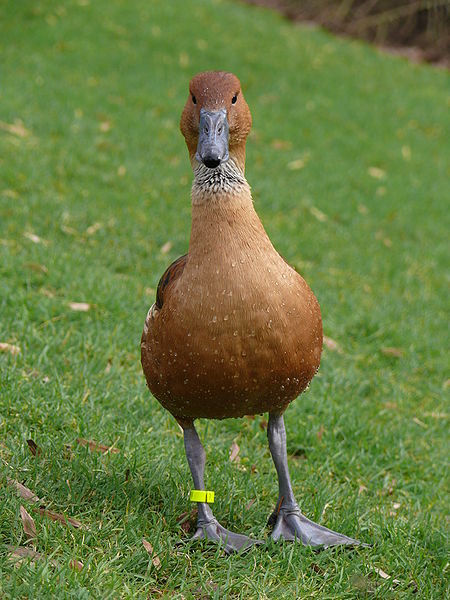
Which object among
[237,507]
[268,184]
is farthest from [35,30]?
[237,507]

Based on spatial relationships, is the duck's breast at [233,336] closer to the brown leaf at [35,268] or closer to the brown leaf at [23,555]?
the brown leaf at [23,555]

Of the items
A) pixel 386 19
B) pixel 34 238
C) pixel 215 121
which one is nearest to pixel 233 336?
pixel 215 121

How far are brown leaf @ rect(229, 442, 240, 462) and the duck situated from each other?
2.61 feet

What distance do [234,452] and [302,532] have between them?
0.78 m

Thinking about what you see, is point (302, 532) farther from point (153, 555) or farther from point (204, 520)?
point (153, 555)

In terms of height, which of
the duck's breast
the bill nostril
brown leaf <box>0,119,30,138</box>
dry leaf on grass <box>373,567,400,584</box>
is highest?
the bill nostril

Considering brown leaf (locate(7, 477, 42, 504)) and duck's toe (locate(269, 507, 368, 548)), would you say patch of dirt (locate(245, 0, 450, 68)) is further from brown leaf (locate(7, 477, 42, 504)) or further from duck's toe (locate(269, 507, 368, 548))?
brown leaf (locate(7, 477, 42, 504))

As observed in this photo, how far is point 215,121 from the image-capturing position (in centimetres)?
267

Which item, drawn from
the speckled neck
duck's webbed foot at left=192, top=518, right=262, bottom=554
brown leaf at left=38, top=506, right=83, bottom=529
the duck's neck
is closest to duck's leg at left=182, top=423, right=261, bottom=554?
duck's webbed foot at left=192, top=518, right=262, bottom=554

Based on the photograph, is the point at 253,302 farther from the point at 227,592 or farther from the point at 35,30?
the point at 35,30

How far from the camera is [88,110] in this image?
8.55 meters

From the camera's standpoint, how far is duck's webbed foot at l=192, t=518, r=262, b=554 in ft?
9.71

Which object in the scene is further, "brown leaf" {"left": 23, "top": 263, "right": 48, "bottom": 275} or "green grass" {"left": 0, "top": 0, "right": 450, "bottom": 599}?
"brown leaf" {"left": 23, "top": 263, "right": 48, "bottom": 275}

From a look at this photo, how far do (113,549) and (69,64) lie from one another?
805 cm
